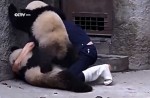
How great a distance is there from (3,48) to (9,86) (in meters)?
0.52

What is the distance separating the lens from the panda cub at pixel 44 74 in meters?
6.34

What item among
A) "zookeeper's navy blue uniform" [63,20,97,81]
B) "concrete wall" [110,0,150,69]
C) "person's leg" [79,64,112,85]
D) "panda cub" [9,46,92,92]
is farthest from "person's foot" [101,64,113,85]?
"concrete wall" [110,0,150,69]

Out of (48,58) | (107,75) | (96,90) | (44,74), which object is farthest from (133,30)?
(44,74)

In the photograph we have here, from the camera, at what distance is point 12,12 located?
6.77 meters

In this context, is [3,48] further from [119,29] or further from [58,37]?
[119,29]

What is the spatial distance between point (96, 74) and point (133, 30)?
1.40 metres

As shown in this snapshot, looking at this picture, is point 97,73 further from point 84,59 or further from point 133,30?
point 133,30

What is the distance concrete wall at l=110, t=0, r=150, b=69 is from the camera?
7.76 m

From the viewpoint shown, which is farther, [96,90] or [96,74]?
[96,74]

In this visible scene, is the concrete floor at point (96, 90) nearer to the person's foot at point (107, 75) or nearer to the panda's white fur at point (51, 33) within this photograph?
the person's foot at point (107, 75)

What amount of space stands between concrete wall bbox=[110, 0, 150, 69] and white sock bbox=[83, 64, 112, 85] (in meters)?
1.20

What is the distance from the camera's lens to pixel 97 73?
6.70m

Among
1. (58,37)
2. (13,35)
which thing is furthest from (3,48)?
(58,37)

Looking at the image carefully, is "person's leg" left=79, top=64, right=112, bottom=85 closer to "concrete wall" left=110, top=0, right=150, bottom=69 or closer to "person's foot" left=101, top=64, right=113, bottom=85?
"person's foot" left=101, top=64, right=113, bottom=85
